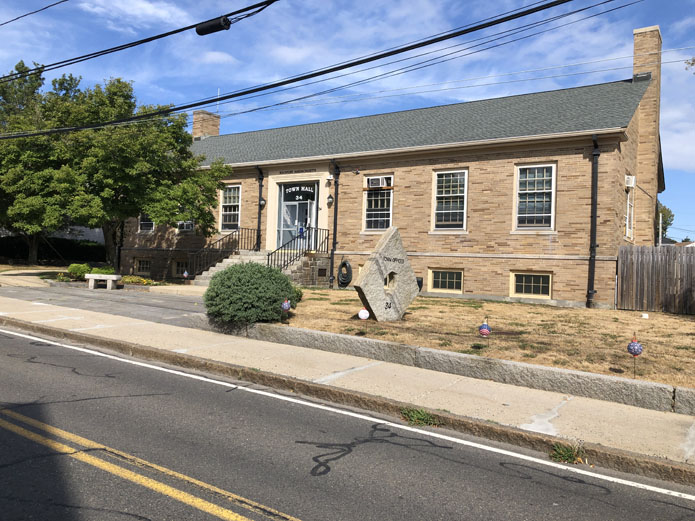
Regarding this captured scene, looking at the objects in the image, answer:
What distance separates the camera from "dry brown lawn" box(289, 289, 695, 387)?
25.7 ft

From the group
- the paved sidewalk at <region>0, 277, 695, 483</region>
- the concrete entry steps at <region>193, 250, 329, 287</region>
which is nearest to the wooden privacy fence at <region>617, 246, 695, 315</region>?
the concrete entry steps at <region>193, 250, 329, 287</region>

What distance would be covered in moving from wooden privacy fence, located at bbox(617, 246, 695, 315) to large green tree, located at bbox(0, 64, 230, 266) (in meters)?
14.7

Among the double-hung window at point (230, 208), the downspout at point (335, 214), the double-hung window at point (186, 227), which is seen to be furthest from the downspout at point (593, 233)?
the double-hung window at point (186, 227)

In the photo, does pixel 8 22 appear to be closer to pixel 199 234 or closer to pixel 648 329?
pixel 199 234

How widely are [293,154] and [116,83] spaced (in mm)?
7358

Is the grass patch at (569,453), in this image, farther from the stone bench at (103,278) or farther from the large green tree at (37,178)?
the large green tree at (37,178)

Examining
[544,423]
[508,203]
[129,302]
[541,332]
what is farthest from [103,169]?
[544,423]

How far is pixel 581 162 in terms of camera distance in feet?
53.9

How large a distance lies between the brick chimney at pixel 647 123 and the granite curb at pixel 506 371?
15156 millimetres

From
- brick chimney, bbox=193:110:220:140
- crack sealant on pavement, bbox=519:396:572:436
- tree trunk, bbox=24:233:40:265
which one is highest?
brick chimney, bbox=193:110:220:140

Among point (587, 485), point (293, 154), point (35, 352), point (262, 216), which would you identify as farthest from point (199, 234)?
point (587, 485)

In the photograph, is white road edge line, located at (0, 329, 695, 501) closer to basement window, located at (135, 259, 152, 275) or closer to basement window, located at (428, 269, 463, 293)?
basement window, located at (428, 269, 463, 293)

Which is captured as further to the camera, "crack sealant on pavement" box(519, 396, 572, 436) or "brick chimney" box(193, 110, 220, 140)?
"brick chimney" box(193, 110, 220, 140)

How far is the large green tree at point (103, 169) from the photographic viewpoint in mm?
19578
